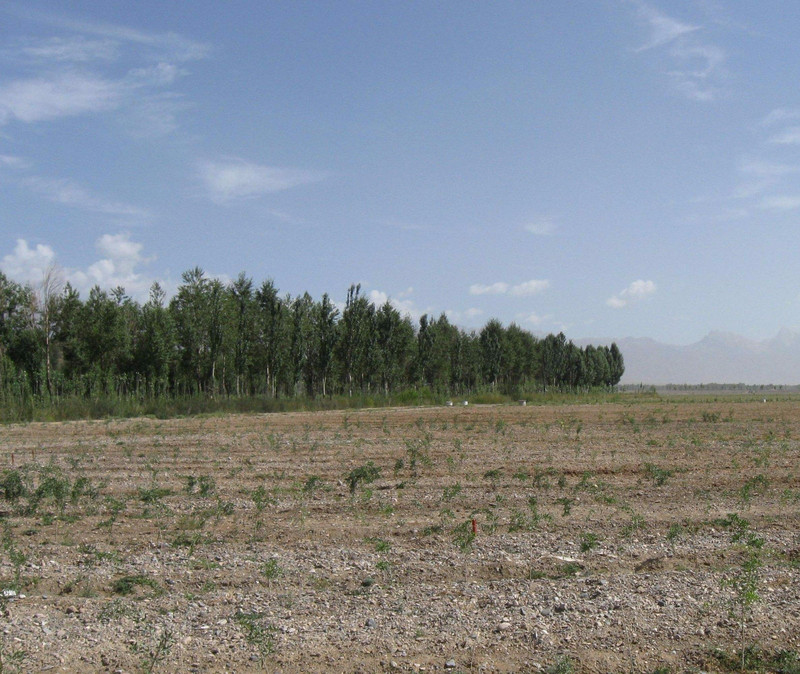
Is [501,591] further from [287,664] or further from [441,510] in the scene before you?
[441,510]

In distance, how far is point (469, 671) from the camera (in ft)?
17.4

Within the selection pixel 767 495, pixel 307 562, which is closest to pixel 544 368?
pixel 767 495

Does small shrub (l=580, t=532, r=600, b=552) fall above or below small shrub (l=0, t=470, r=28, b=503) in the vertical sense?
below

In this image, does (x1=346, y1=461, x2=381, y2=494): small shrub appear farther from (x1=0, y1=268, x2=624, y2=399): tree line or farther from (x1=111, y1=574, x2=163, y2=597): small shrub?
(x1=0, y1=268, x2=624, y2=399): tree line

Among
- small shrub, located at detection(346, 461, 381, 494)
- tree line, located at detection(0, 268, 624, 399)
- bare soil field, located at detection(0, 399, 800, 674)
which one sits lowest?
bare soil field, located at detection(0, 399, 800, 674)

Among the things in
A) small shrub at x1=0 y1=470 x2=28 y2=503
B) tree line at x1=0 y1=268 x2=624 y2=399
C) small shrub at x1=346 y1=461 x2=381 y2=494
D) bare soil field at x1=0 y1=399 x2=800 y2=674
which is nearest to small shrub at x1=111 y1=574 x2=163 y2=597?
bare soil field at x1=0 y1=399 x2=800 y2=674

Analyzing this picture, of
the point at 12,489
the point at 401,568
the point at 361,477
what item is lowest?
the point at 401,568

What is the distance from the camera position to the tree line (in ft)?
155

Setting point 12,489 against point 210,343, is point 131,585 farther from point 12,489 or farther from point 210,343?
point 210,343

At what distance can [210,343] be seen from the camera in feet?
166

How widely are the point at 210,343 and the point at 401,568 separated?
4489cm

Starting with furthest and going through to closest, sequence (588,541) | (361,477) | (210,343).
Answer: (210,343) → (361,477) → (588,541)

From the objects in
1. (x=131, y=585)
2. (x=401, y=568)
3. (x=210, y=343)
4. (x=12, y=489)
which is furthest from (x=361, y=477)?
(x=210, y=343)

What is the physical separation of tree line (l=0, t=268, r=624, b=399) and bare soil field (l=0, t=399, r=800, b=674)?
26997 mm
